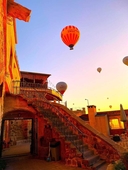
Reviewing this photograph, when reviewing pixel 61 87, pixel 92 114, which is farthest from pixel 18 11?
pixel 92 114

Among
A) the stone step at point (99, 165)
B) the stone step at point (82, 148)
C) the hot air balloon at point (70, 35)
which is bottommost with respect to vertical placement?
the stone step at point (99, 165)

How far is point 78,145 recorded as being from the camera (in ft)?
22.6

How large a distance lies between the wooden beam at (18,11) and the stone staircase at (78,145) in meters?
5.81

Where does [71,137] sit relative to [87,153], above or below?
above

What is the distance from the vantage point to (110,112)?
17984 mm

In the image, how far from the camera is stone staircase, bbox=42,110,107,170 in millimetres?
5926

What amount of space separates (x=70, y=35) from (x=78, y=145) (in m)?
6.05

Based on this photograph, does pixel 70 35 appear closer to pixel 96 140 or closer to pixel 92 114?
pixel 96 140

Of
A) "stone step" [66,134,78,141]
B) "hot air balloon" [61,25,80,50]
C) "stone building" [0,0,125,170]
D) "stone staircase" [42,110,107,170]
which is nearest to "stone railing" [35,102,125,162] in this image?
"stone building" [0,0,125,170]

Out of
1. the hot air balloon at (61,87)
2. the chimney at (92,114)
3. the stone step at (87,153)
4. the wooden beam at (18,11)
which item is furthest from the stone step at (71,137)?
the chimney at (92,114)

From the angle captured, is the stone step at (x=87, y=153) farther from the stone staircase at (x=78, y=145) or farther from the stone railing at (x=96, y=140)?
the stone railing at (x=96, y=140)

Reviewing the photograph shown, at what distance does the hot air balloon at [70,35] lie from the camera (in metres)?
6.94

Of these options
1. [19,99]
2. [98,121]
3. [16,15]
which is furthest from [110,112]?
[16,15]

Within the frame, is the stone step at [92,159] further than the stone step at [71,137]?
No
